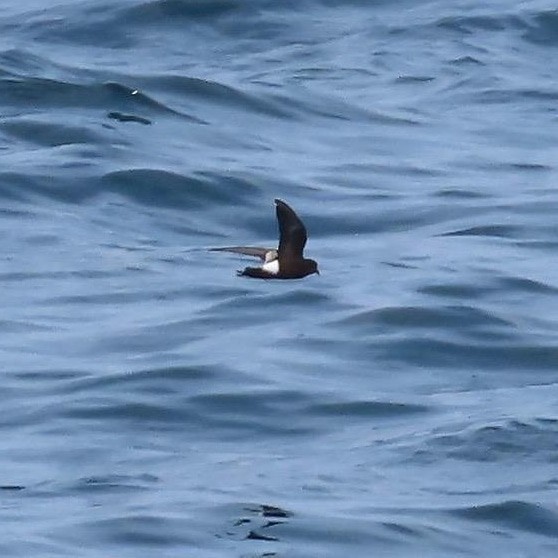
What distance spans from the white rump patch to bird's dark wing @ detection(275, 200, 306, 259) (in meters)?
0.05

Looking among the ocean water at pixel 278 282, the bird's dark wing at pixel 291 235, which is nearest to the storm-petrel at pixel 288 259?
the bird's dark wing at pixel 291 235

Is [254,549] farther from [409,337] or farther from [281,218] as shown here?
[409,337]

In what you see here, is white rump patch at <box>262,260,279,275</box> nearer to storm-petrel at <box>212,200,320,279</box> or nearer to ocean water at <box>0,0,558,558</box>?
storm-petrel at <box>212,200,320,279</box>

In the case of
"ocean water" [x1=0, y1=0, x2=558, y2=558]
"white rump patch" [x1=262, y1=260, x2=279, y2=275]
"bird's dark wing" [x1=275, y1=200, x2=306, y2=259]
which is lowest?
"ocean water" [x1=0, y1=0, x2=558, y2=558]

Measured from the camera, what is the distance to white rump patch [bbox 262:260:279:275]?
12844mm

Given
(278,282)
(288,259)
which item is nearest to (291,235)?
(288,259)

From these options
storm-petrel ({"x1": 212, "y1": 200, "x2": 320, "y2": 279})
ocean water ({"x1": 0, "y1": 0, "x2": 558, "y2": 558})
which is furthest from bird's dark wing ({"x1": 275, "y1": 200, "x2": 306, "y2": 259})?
ocean water ({"x1": 0, "y1": 0, "x2": 558, "y2": 558})

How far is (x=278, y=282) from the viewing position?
18.2 m

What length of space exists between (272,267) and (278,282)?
528 cm

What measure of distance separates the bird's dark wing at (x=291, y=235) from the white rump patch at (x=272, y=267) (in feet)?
0.17

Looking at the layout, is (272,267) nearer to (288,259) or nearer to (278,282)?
(288,259)

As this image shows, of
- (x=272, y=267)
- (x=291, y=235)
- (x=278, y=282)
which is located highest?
(x=291, y=235)

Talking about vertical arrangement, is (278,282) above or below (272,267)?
below

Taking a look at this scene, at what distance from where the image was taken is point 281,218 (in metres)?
12.7
